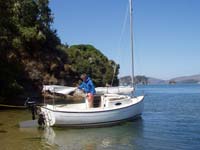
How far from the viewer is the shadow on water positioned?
15.9 m

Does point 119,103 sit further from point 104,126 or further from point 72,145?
point 72,145

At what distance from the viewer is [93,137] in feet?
58.7

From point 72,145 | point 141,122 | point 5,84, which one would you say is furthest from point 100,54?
point 72,145

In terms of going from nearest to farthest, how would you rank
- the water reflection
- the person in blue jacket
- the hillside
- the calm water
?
the calm water
the water reflection
the person in blue jacket
the hillside

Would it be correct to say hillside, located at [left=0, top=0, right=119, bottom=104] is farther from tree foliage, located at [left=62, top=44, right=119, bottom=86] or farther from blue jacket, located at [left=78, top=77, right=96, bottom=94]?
tree foliage, located at [left=62, top=44, right=119, bottom=86]

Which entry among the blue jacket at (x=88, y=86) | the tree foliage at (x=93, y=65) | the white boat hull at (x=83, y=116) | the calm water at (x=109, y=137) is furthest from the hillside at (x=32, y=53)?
Result: the tree foliage at (x=93, y=65)

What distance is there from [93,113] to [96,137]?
92.5 inches

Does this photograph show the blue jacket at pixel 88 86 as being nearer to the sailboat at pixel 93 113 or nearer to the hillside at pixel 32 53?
the sailboat at pixel 93 113

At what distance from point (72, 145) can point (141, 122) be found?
8.48 meters

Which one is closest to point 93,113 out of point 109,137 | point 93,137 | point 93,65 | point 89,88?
point 89,88

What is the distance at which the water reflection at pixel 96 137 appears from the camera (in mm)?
15883

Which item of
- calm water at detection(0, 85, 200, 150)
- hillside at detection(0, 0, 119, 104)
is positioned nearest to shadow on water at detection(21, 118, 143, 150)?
calm water at detection(0, 85, 200, 150)

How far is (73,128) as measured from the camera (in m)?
20.1

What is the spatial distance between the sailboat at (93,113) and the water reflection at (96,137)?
0.43 metres
